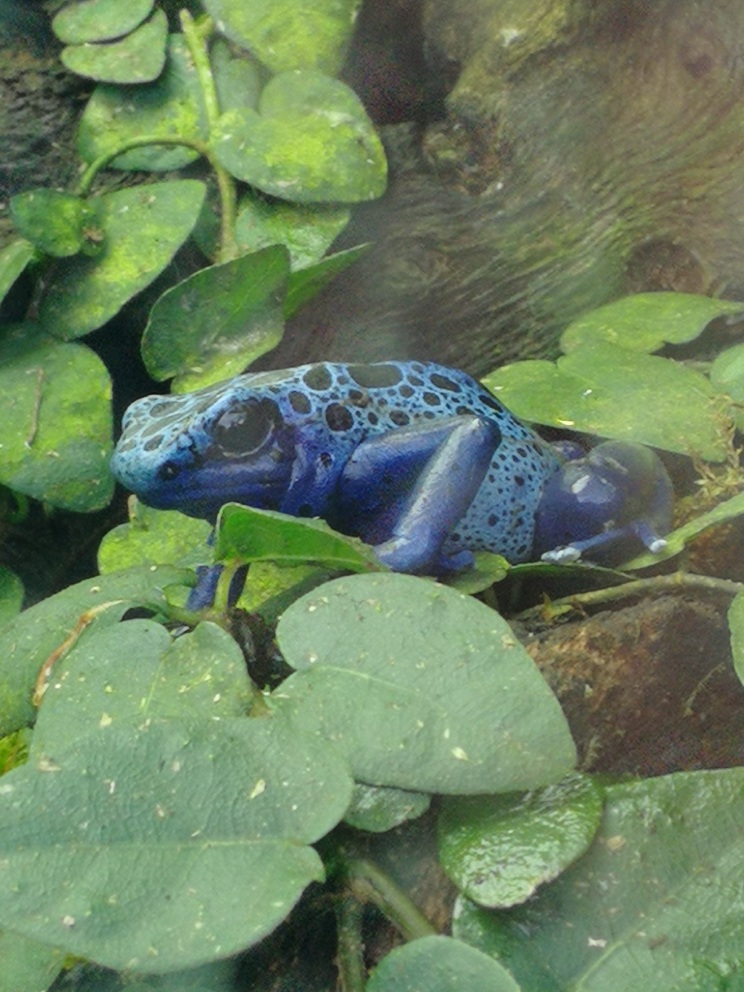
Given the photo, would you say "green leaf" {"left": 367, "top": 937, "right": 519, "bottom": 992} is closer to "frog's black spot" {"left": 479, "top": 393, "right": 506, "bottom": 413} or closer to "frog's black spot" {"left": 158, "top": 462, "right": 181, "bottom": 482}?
"frog's black spot" {"left": 158, "top": 462, "right": 181, "bottom": 482}

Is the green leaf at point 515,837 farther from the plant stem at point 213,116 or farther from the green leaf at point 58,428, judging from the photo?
the plant stem at point 213,116

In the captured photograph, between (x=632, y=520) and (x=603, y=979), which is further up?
(x=603, y=979)

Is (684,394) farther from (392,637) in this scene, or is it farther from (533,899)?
(533,899)

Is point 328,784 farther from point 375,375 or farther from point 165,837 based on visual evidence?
point 375,375

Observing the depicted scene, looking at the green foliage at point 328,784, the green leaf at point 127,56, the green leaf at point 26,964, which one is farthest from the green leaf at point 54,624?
the green leaf at point 127,56

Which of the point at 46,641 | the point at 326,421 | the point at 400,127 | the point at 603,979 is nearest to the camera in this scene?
the point at 603,979

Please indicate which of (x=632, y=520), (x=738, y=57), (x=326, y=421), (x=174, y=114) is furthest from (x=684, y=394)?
(x=174, y=114)
